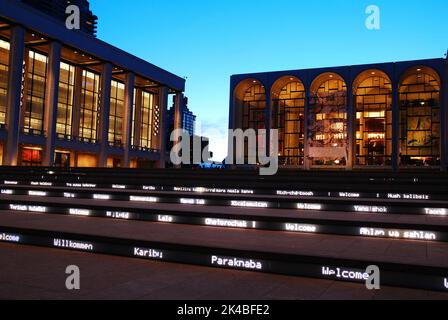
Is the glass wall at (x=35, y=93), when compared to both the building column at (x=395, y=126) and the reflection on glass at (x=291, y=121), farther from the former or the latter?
the building column at (x=395, y=126)

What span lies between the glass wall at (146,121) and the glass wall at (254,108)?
16.9m

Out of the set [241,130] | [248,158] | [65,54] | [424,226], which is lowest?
[424,226]

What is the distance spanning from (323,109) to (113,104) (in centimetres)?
2948

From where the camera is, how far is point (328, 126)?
49594 mm

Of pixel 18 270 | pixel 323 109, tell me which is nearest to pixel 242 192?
→ pixel 18 270

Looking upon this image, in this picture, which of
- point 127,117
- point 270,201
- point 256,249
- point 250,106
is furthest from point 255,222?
point 250,106

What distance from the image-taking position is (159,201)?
12.2 metres

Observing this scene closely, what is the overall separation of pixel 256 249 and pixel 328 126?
46.0 m

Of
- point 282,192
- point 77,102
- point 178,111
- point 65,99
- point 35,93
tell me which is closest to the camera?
point 282,192

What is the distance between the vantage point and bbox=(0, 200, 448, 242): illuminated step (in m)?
7.21

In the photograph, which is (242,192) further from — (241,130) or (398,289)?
(241,130)

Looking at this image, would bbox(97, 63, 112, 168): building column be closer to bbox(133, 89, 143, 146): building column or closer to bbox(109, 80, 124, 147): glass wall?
bbox(109, 80, 124, 147): glass wall

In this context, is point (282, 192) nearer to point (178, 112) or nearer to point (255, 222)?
point (255, 222)
